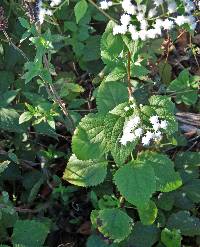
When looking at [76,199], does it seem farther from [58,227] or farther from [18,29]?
[18,29]

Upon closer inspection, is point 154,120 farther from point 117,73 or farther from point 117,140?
point 117,73

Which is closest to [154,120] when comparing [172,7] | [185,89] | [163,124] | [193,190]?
[163,124]

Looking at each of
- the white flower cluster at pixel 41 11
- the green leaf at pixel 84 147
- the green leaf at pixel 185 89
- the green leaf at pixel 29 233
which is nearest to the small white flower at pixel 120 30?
the white flower cluster at pixel 41 11

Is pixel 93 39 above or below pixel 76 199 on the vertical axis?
above

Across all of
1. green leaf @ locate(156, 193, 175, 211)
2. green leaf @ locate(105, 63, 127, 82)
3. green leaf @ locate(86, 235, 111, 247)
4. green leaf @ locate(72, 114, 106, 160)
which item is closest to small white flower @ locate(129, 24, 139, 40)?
green leaf @ locate(105, 63, 127, 82)

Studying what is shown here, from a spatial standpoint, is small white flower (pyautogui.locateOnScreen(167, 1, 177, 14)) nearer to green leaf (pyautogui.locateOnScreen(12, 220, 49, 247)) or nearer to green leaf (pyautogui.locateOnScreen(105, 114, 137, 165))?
green leaf (pyautogui.locateOnScreen(105, 114, 137, 165))

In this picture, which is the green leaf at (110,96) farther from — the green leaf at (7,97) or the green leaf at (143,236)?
the green leaf at (143,236)

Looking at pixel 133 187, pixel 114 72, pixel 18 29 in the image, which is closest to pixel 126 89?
pixel 114 72
